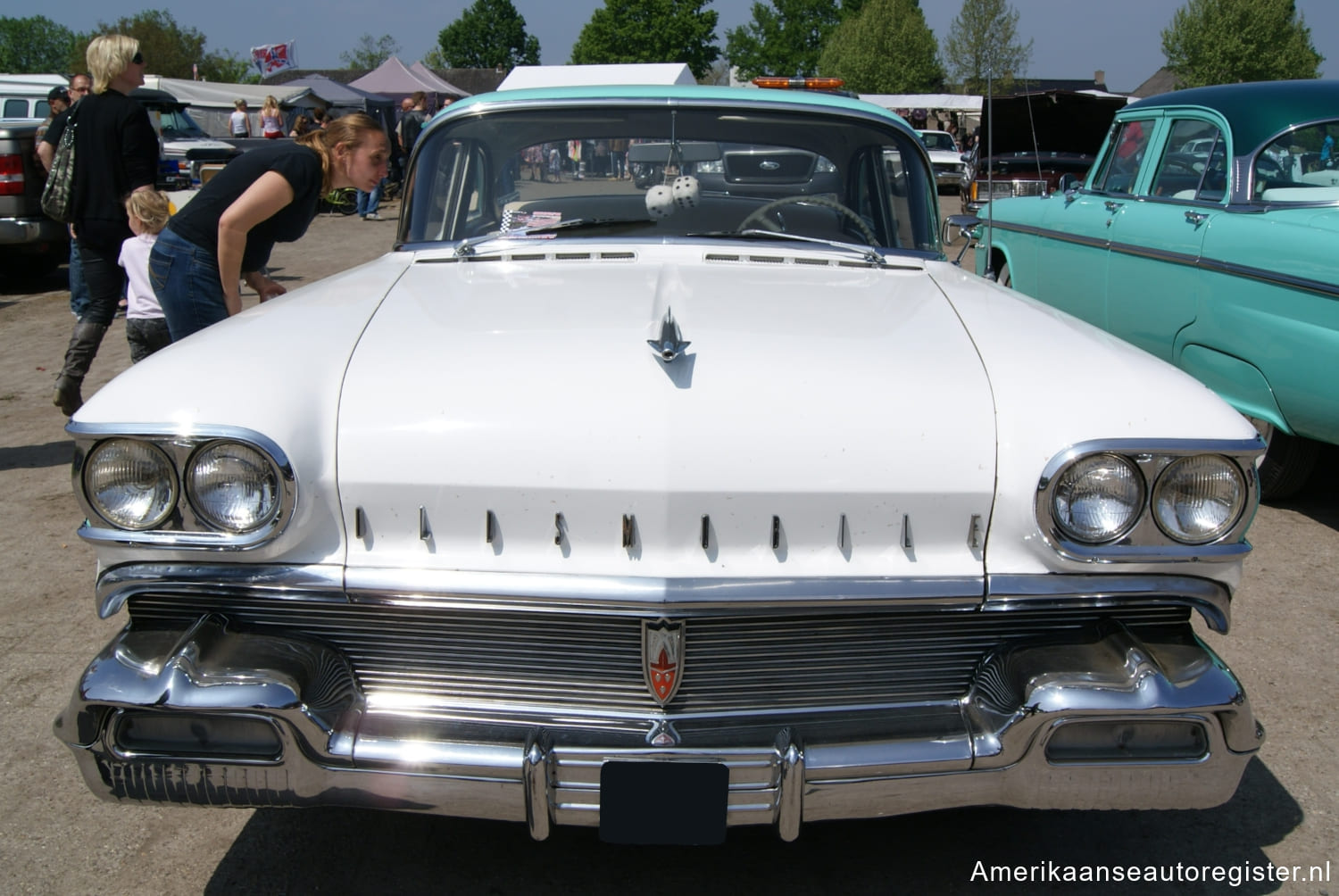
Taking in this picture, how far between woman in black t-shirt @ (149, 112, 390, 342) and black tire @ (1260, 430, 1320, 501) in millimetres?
3713

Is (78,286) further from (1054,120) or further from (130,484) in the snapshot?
(1054,120)

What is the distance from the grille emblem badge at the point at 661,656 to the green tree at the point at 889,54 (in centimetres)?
5455

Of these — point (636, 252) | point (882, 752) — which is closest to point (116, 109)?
point (636, 252)

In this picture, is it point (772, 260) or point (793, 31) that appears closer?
point (772, 260)

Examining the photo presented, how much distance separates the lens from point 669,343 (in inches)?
76.4

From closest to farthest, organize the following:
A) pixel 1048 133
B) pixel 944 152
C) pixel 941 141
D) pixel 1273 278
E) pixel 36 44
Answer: pixel 1273 278 < pixel 1048 133 < pixel 944 152 < pixel 941 141 < pixel 36 44

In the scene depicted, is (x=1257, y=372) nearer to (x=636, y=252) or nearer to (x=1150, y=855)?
(x=1150, y=855)

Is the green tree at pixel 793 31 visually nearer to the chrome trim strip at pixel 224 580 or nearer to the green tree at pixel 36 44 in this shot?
the green tree at pixel 36 44

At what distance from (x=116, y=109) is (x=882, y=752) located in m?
4.76

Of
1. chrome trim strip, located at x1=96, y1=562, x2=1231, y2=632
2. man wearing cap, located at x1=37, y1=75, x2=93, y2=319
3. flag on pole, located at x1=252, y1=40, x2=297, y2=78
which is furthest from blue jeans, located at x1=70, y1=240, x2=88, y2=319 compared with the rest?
flag on pole, located at x1=252, y1=40, x2=297, y2=78

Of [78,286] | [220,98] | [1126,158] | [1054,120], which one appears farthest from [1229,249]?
[220,98]

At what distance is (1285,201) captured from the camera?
4.45 m

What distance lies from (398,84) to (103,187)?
2444cm

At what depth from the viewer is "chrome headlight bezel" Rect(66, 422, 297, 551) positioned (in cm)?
183
